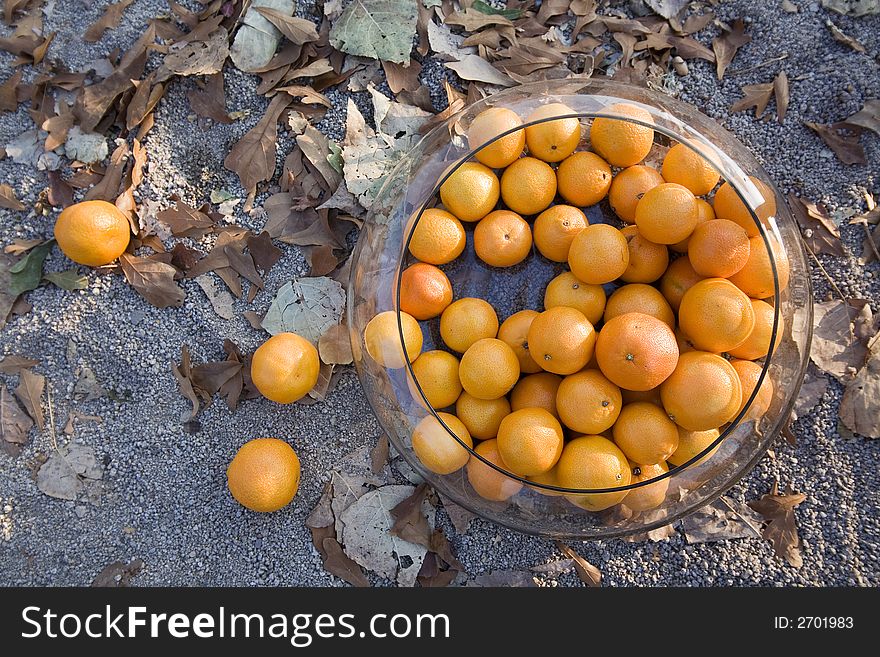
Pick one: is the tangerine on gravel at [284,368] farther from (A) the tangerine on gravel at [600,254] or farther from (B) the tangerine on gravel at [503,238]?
(A) the tangerine on gravel at [600,254]

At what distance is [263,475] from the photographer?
152 cm

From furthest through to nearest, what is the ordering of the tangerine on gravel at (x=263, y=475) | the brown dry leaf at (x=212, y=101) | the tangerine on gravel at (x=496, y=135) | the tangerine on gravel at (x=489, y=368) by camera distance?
the brown dry leaf at (x=212, y=101) → the tangerine on gravel at (x=263, y=475) → the tangerine on gravel at (x=496, y=135) → the tangerine on gravel at (x=489, y=368)

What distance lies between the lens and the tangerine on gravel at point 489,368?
1303 millimetres

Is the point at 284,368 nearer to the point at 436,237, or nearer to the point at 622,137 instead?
the point at 436,237

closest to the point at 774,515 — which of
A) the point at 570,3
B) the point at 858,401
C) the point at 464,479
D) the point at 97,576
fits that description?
the point at 858,401

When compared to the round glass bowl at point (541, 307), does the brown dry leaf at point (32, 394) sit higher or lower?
lower

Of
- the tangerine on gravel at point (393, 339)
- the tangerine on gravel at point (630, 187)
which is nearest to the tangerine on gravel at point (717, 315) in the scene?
the tangerine on gravel at point (630, 187)

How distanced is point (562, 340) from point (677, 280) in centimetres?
32

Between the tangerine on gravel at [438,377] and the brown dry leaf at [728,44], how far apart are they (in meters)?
1.09

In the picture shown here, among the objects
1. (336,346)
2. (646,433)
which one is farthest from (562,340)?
(336,346)

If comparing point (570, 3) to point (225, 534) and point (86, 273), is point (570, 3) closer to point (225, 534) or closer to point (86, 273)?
point (86, 273)

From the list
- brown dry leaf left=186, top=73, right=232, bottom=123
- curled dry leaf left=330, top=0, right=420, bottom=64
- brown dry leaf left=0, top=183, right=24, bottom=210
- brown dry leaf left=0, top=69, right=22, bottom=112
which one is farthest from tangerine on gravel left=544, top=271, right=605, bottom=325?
brown dry leaf left=0, top=69, right=22, bottom=112

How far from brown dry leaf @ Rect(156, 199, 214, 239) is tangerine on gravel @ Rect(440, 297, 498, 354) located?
75 cm

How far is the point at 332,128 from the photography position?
5.70 ft
